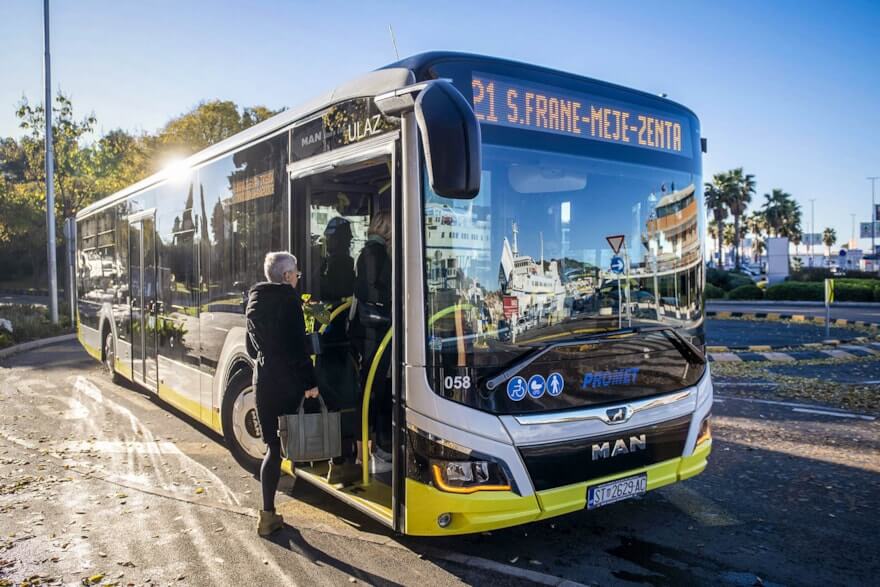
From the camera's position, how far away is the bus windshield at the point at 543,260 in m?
4.12

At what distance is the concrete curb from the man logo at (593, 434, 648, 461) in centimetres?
1605

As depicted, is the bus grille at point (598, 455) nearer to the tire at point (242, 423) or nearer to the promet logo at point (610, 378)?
the promet logo at point (610, 378)

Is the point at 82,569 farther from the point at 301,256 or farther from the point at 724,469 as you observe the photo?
the point at 724,469

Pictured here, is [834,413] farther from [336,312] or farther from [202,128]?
[202,128]

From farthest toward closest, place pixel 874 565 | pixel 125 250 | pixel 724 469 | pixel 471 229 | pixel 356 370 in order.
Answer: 1. pixel 125 250
2. pixel 724 469
3. pixel 356 370
4. pixel 874 565
5. pixel 471 229

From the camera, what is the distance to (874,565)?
445 cm

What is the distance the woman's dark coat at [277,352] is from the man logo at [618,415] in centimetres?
214

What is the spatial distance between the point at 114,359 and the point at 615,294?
9749 mm

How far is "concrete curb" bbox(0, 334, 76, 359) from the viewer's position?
16.4 meters

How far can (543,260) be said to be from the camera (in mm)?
4285

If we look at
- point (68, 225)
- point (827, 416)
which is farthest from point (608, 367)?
point (68, 225)

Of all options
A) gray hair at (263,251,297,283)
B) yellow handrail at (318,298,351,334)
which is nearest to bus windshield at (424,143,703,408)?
gray hair at (263,251,297,283)

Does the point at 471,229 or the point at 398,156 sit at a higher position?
the point at 398,156

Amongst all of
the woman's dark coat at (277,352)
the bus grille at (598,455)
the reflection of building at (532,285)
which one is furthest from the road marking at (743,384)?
the woman's dark coat at (277,352)
